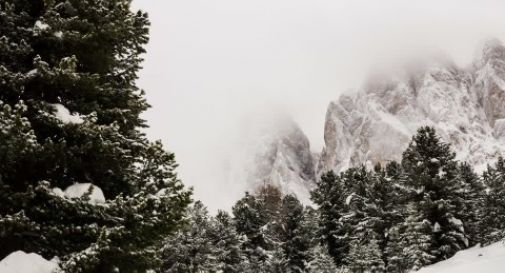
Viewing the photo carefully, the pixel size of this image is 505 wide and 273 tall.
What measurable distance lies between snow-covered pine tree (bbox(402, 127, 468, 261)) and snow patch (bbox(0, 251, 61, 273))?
106ft

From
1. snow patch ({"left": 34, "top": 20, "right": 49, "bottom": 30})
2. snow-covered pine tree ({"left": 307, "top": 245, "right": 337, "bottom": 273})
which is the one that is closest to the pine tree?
snow-covered pine tree ({"left": 307, "top": 245, "right": 337, "bottom": 273})

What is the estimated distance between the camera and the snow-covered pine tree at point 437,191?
36.2m

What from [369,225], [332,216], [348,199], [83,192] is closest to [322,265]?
[369,225]

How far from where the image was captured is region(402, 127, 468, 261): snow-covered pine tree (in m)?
36.2

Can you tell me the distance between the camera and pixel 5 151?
799 cm

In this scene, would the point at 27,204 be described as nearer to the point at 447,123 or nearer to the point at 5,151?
the point at 5,151

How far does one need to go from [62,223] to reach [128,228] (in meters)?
1.11

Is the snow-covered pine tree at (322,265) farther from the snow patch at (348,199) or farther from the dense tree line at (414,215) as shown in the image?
the snow patch at (348,199)

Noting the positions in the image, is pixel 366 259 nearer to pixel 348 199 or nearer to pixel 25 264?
pixel 348 199

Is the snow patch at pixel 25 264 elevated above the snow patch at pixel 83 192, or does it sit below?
below

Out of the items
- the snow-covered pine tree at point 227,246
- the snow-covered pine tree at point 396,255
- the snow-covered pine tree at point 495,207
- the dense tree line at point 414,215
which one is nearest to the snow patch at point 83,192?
the dense tree line at point 414,215

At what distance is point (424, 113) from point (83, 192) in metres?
163

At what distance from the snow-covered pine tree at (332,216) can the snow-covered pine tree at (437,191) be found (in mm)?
8955

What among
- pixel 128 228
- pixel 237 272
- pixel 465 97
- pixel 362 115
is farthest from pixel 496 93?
pixel 128 228
